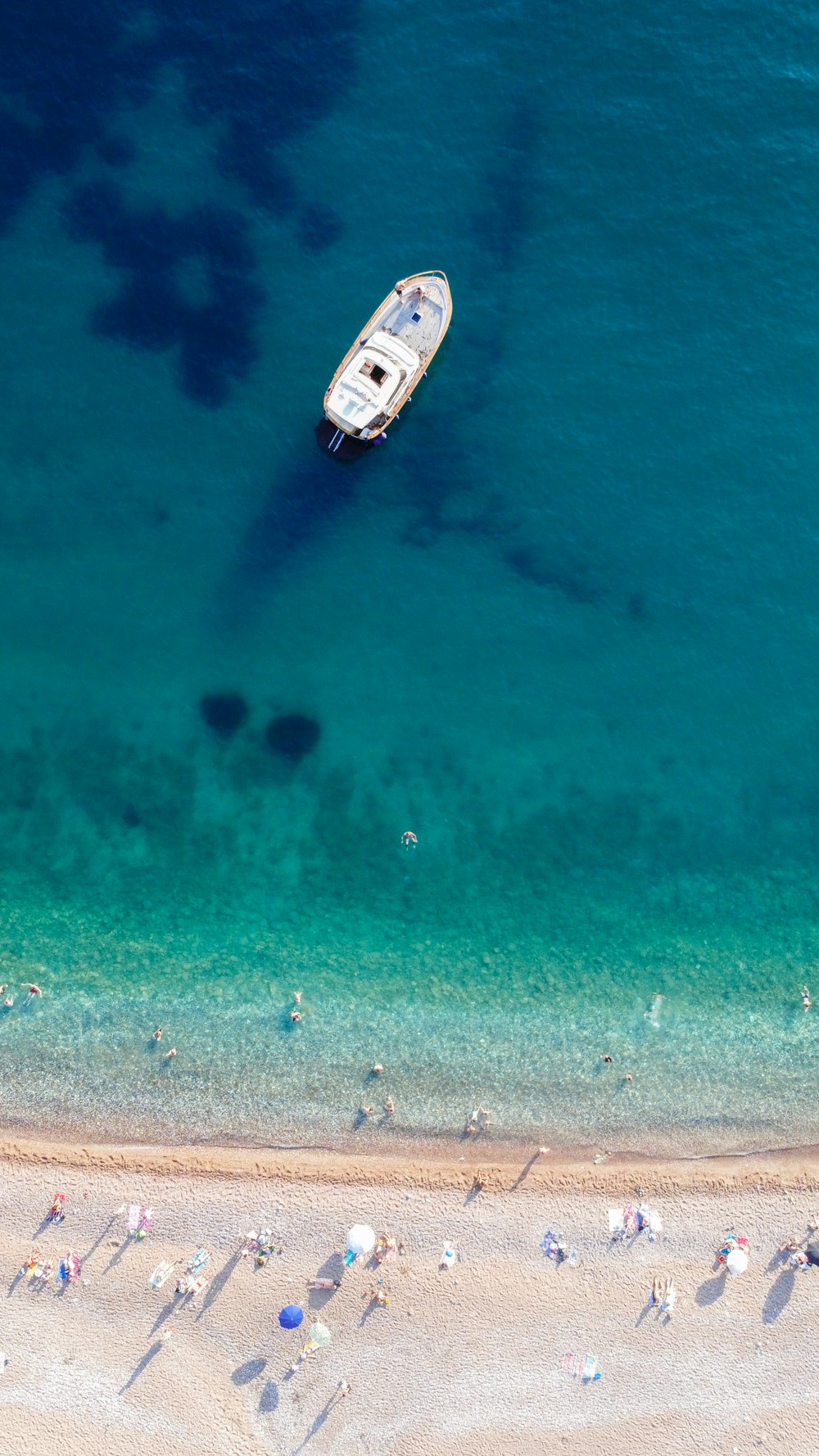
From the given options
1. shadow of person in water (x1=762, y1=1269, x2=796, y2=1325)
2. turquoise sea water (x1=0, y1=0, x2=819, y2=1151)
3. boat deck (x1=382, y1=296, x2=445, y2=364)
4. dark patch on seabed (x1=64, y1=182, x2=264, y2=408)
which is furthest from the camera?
dark patch on seabed (x1=64, y1=182, x2=264, y2=408)

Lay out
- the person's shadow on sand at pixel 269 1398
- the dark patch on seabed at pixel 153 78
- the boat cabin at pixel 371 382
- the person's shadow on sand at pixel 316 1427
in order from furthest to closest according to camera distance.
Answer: the dark patch on seabed at pixel 153 78 → the boat cabin at pixel 371 382 → the person's shadow on sand at pixel 269 1398 → the person's shadow on sand at pixel 316 1427

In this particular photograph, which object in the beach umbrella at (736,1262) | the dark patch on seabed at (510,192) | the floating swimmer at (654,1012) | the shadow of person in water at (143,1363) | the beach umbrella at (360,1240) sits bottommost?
the shadow of person in water at (143,1363)

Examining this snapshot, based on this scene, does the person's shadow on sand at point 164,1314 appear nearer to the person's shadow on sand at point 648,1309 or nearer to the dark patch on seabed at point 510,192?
the person's shadow on sand at point 648,1309

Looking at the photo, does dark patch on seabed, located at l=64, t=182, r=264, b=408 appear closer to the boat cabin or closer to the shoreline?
the boat cabin

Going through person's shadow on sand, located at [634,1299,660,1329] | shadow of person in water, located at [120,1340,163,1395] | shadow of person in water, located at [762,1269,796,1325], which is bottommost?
shadow of person in water, located at [120,1340,163,1395]

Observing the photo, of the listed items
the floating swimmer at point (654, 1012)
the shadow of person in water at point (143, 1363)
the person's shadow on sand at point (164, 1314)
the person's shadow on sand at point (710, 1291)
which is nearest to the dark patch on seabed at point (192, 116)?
the floating swimmer at point (654, 1012)

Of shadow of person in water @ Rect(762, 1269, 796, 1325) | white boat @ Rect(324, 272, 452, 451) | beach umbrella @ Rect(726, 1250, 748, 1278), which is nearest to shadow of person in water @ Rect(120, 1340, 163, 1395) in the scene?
beach umbrella @ Rect(726, 1250, 748, 1278)
